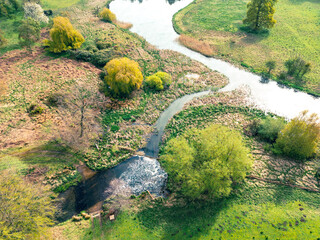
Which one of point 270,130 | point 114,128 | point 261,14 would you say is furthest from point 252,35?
point 114,128

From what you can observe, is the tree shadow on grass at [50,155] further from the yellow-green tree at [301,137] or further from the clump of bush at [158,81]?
the yellow-green tree at [301,137]

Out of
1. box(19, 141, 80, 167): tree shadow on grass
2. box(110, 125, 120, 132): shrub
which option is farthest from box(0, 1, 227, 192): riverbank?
box(110, 125, 120, 132): shrub

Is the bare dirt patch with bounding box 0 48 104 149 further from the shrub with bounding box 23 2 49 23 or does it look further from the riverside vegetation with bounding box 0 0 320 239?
the shrub with bounding box 23 2 49 23

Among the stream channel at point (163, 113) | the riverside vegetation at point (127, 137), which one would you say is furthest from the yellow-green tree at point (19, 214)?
the stream channel at point (163, 113)

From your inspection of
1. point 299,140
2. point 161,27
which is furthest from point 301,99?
point 161,27

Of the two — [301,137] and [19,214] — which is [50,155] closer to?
[19,214]
